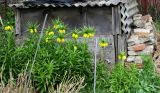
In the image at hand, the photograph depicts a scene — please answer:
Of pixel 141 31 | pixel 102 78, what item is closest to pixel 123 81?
pixel 102 78

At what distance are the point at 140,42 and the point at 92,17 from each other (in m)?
1.01

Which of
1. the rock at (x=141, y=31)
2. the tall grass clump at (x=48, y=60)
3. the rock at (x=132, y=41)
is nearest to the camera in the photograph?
the tall grass clump at (x=48, y=60)

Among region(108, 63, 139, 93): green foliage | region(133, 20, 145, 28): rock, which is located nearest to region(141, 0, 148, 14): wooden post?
region(133, 20, 145, 28): rock

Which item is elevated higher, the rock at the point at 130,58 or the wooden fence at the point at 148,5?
the wooden fence at the point at 148,5

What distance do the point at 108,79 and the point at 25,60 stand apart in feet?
4.04

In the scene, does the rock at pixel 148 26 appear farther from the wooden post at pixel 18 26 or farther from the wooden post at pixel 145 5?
the wooden post at pixel 18 26

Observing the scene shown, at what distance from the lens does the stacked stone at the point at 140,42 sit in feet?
23.7

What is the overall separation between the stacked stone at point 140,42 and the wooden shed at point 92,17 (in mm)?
160

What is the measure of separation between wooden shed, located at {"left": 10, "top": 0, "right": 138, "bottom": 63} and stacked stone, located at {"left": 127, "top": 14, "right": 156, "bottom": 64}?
0.16 metres

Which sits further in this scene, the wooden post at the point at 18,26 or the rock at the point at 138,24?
the rock at the point at 138,24

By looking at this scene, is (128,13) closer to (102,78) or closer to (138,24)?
(138,24)

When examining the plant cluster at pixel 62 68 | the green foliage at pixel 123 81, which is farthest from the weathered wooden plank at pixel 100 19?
the green foliage at pixel 123 81

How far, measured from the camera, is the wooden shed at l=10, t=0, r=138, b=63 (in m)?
7.06

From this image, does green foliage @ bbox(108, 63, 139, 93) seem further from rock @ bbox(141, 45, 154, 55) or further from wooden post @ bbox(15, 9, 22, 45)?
wooden post @ bbox(15, 9, 22, 45)
